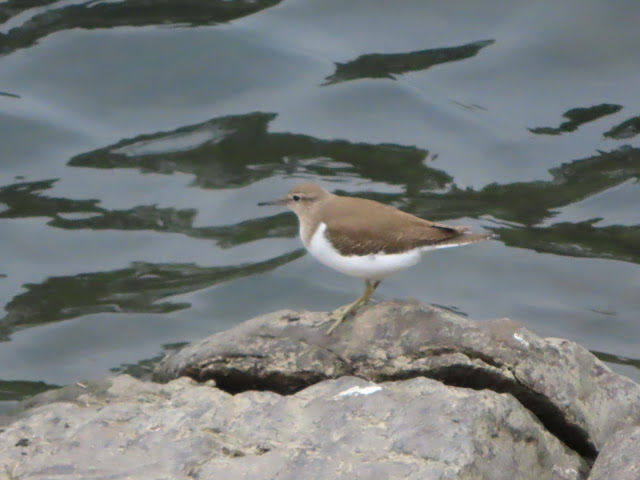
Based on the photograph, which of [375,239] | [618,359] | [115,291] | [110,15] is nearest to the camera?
[375,239]

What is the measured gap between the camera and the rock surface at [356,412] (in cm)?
425

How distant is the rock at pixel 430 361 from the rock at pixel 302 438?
0.30 meters

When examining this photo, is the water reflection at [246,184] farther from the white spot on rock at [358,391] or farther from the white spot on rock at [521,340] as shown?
the white spot on rock at [358,391]

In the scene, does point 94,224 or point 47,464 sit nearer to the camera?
point 47,464

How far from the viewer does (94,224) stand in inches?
352

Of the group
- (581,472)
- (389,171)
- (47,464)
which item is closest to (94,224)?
(389,171)

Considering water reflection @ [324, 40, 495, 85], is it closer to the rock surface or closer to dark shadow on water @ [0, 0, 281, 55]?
dark shadow on water @ [0, 0, 281, 55]

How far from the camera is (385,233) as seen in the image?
19.6ft

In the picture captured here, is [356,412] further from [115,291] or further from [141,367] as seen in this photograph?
A: [115,291]

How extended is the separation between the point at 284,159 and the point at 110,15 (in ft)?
9.10

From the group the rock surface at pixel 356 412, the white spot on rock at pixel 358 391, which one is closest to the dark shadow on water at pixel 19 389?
the rock surface at pixel 356 412

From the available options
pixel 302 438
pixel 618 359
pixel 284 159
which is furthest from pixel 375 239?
pixel 284 159

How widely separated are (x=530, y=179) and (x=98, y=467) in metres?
6.02

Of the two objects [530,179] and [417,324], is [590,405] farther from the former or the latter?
[530,179]
